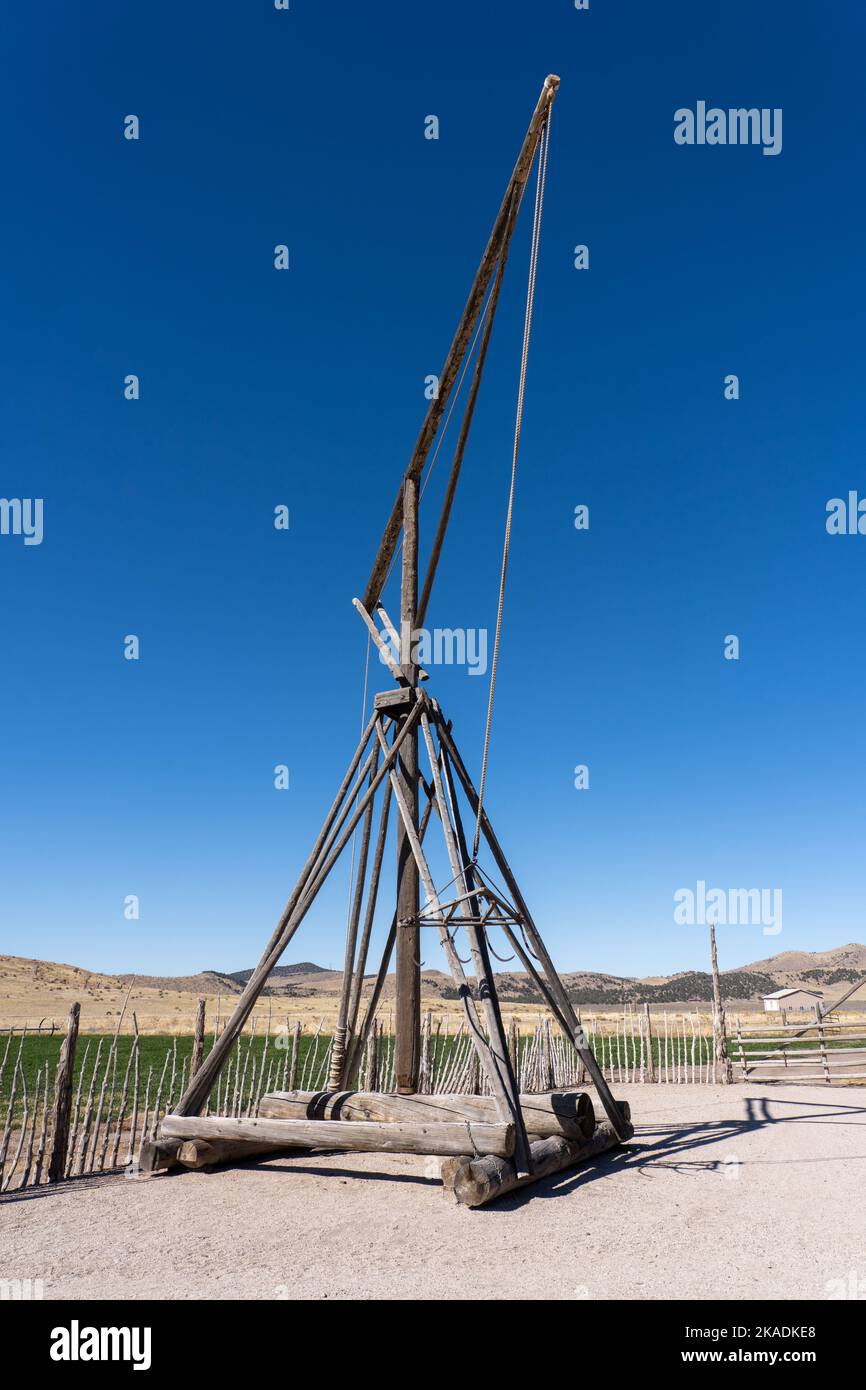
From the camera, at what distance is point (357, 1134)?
745 cm

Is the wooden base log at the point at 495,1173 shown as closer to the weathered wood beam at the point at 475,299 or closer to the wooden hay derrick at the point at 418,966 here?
the wooden hay derrick at the point at 418,966

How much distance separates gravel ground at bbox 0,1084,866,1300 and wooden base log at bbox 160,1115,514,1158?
383 millimetres

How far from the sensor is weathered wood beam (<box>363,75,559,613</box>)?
343 inches

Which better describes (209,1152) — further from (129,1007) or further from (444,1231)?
(129,1007)

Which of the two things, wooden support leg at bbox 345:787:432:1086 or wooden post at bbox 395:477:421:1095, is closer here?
wooden post at bbox 395:477:421:1095

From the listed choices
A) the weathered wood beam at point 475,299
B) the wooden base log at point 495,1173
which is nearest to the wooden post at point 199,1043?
the wooden base log at point 495,1173

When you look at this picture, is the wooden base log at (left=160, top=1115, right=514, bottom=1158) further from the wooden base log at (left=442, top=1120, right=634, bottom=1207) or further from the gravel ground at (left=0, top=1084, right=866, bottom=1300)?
the gravel ground at (left=0, top=1084, right=866, bottom=1300)

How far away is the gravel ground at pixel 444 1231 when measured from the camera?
193 inches

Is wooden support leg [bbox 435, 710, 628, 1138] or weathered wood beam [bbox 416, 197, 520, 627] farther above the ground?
weathered wood beam [bbox 416, 197, 520, 627]

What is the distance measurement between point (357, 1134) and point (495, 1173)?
1310 millimetres

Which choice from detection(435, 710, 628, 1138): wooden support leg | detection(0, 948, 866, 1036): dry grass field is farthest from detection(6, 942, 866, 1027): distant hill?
detection(435, 710, 628, 1138): wooden support leg

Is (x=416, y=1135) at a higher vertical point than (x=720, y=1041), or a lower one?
higher

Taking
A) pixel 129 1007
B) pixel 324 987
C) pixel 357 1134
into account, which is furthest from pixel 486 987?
pixel 324 987
